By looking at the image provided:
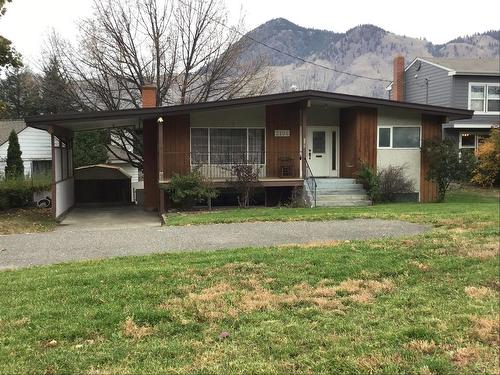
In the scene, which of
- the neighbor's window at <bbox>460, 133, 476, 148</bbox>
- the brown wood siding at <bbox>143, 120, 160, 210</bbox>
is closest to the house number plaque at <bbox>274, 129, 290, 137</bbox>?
the brown wood siding at <bbox>143, 120, 160, 210</bbox>

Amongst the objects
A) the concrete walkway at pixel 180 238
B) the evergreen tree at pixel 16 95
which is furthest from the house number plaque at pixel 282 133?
the evergreen tree at pixel 16 95

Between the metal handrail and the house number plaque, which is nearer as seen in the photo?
the metal handrail

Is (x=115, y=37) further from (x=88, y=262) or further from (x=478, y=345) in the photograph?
(x=478, y=345)

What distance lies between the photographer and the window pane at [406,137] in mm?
19509

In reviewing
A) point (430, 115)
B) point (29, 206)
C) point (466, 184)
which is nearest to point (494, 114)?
point (466, 184)

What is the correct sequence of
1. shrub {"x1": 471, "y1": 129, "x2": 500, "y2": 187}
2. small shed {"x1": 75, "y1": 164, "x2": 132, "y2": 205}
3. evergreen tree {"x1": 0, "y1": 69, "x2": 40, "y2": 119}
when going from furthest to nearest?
evergreen tree {"x1": 0, "y1": 69, "x2": 40, "y2": 119}, small shed {"x1": 75, "y1": 164, "x2": 132, "y2": 205}, shrub {"x1": 471, "y1": 129, "x2": 500, "y2": 187}

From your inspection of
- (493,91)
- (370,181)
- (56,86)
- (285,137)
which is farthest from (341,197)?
(56,86)

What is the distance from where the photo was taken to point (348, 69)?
140750mm

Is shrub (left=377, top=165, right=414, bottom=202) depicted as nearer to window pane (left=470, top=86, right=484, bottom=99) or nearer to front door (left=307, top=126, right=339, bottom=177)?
front door (left=307, top=126, right=339, bottom=177)

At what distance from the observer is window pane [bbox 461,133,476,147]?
2772cm

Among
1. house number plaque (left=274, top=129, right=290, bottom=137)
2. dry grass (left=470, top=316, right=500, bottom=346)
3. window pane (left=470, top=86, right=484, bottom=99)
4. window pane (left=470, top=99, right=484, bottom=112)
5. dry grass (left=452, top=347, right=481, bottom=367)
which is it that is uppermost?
window pane (left=470, top=86, right=484, bottom=99)

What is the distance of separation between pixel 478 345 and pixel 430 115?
668 inches

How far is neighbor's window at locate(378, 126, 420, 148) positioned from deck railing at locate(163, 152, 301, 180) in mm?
3301

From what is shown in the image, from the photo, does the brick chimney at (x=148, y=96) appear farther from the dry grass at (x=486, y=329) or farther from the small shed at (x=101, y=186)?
the dry grass at (x=486, y=329)
